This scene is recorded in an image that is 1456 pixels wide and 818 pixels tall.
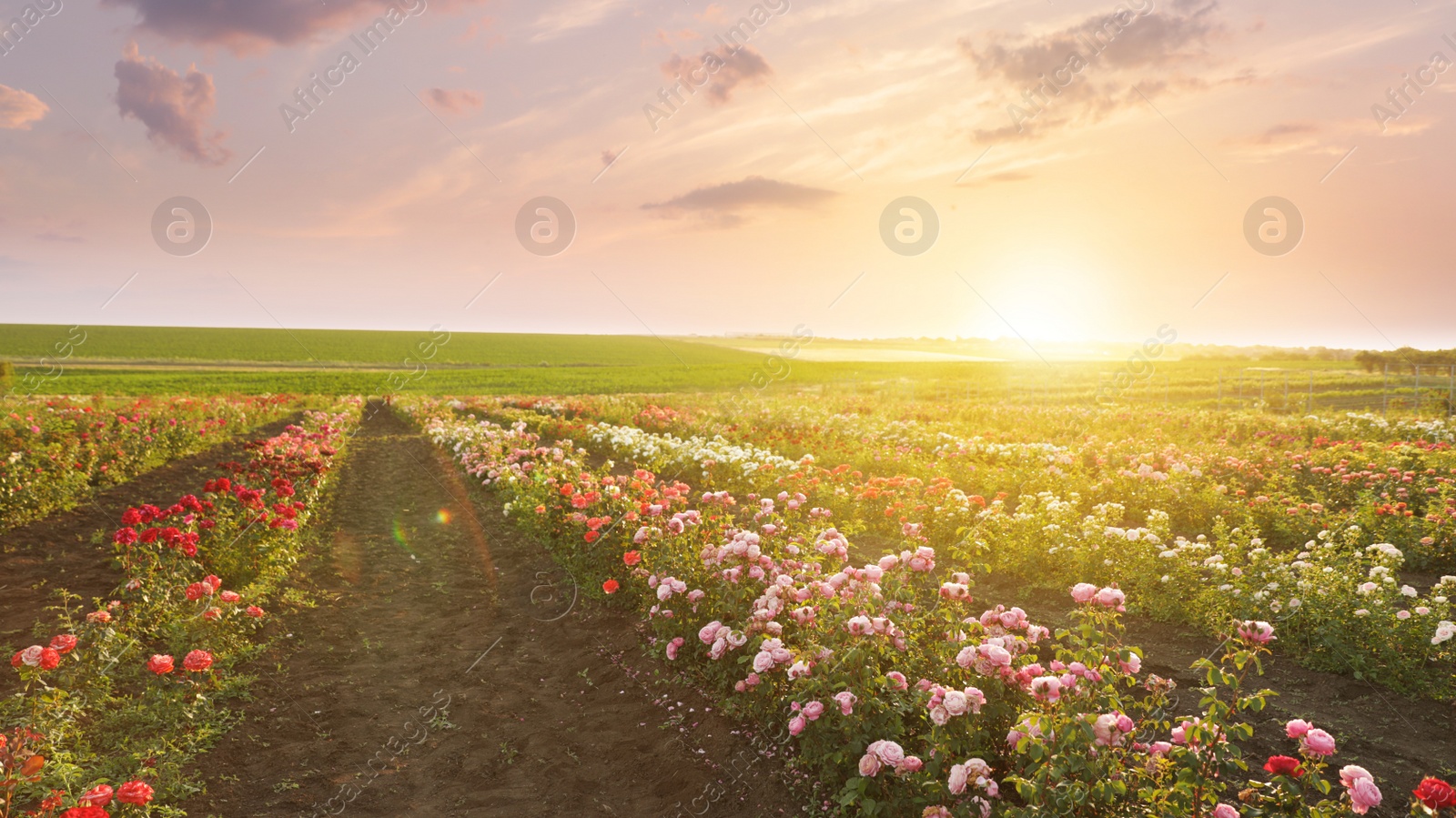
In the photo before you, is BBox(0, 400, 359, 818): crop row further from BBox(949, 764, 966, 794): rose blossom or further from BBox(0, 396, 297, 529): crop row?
BBox(949, 764, 966, 794): rose blossom

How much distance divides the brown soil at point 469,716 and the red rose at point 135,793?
83 cm

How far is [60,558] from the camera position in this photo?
26.7 feet

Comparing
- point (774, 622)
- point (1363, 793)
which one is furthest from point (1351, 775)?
point (774, 622)

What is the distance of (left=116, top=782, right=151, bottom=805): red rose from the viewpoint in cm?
342

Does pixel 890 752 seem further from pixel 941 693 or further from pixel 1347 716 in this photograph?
pixel 1347 716

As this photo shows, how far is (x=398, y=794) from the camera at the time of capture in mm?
4480

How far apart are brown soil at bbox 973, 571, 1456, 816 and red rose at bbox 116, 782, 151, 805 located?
237 inches

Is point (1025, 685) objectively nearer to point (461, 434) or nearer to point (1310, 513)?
point (1310, 513)

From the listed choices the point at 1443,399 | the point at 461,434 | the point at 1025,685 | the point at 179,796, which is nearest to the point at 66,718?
the point at 179,796

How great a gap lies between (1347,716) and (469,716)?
6.29 m

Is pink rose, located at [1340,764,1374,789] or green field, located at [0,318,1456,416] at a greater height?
green field, located at [0,318,1456,416]

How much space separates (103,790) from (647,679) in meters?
3.34

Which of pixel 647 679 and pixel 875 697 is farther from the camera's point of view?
pixel 647 679

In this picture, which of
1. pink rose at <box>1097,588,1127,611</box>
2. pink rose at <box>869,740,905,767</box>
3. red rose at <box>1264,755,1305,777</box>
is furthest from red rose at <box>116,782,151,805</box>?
red rose at <box>1264,755,1305,777</box>
